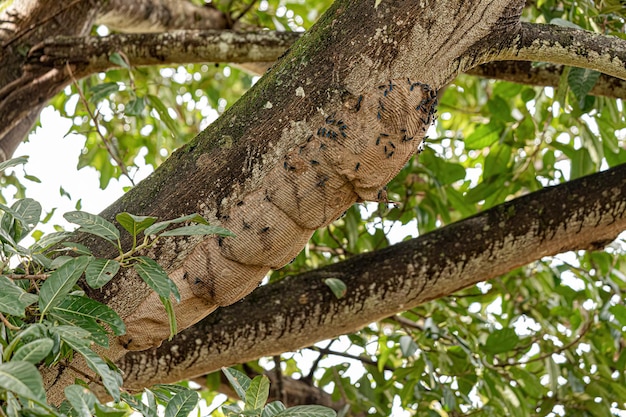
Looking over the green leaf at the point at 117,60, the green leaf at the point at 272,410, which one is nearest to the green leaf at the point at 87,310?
the green leaf at the point at 272,410

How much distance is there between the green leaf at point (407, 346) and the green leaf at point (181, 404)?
1.15 metres

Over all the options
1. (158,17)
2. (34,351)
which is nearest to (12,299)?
(34,351)

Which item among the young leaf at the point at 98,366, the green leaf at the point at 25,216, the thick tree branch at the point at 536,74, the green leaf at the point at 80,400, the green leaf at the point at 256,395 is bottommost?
the green leaf at the point at 80,400

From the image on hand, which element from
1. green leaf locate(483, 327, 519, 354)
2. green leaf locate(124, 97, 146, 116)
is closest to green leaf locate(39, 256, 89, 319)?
green leaf locate(124, 97, 146, 116)

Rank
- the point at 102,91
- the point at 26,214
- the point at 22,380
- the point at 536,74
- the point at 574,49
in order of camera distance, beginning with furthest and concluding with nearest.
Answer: the point at 102,91 → the point at 536,74 → the point at 574,49 → the point at 26,214 → the point at 22,380

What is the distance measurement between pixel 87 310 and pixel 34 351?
0.24m

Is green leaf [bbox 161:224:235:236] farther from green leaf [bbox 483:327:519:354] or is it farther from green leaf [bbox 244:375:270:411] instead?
green leaf [bbox 483:327:519:354]

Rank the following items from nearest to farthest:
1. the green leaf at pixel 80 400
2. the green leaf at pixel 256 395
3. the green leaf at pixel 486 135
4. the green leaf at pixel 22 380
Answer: the green leaf at pixel 22 380
the green leaf at pixel 80 400
the green leaf at pixel 256 395
the green leaf at pixel 486 135

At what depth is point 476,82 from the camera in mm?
3146

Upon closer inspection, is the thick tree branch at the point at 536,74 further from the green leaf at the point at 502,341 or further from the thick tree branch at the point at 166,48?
the green leaf at the point at 502,341

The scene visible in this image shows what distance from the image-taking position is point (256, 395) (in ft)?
3.67

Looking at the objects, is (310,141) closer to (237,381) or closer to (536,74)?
(237,381)

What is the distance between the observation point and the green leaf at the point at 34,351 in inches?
31.9

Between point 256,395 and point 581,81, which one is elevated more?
point 581,81
